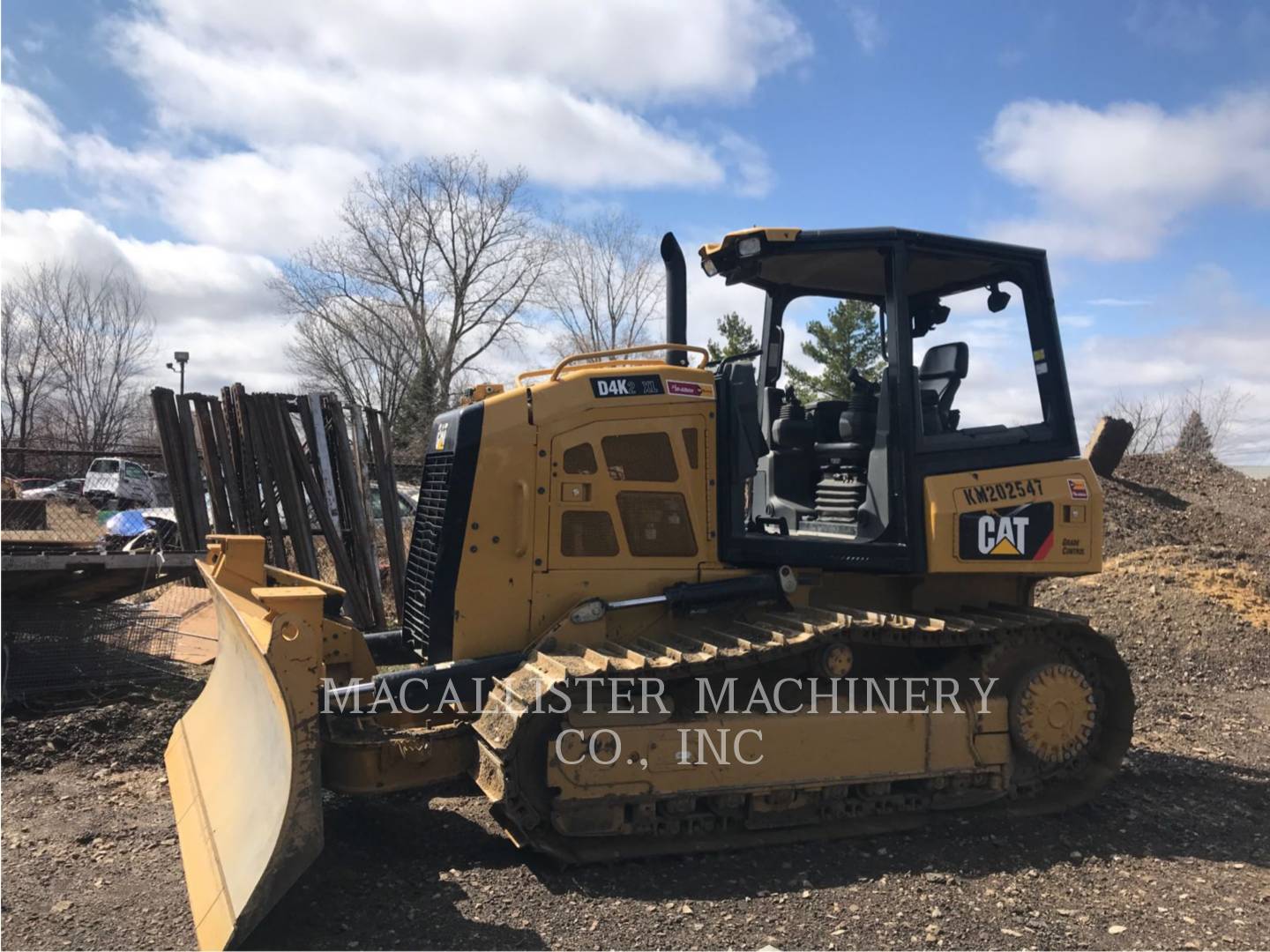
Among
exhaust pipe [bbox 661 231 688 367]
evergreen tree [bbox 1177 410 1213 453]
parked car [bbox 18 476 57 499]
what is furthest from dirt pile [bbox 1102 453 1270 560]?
parked car [bbox 18 476 57 499]

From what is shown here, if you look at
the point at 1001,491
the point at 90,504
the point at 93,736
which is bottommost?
the point at 93,736

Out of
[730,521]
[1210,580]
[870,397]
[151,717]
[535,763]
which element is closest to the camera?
[535,763]

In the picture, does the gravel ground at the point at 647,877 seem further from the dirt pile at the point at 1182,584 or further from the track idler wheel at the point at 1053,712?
the dirt pile at the point at 1182,584

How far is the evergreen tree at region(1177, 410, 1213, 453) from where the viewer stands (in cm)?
2262

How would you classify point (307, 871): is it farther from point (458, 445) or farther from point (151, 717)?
point (151, 717)

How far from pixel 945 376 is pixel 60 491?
35.4 feet

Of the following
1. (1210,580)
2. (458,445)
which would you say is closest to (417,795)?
(458,445)

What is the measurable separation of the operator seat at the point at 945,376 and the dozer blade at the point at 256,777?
11.2ft

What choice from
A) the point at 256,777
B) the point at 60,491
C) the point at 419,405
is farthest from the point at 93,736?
the point at 419,405

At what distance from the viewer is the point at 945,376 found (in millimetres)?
5477

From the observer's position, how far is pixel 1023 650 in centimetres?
524

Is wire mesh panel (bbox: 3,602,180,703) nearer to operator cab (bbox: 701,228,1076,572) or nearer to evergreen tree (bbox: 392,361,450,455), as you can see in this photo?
operator cab (bbox: 701,228,1076,572)

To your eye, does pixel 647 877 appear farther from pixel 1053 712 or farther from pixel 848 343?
pixel 848 343

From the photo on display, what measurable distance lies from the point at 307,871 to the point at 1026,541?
3.97m
